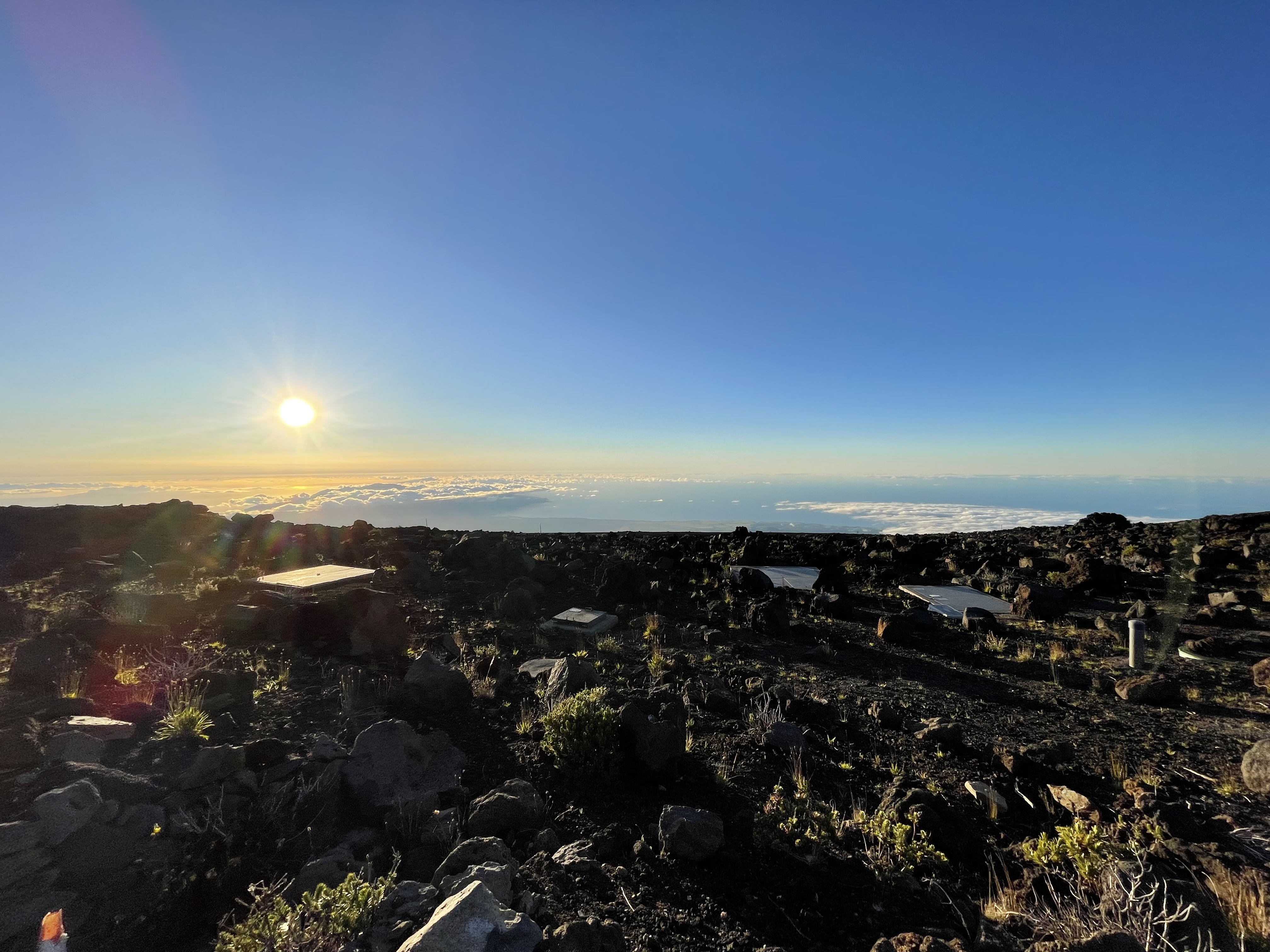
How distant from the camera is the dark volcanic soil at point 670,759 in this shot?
3406 millimetres

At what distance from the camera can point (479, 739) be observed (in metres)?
5.69

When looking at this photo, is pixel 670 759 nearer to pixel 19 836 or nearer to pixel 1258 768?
pixel 19 836

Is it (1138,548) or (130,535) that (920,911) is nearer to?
(1138,548)

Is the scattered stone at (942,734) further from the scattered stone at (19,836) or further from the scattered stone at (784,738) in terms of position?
the scattered stone at (19,836)

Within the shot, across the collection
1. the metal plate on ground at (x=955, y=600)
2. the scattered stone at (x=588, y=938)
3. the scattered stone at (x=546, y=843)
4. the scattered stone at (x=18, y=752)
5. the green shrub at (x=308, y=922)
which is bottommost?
the scattered stone at (x=546, y=843)

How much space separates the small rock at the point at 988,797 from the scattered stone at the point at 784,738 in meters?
1.49

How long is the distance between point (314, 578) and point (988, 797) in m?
11.2

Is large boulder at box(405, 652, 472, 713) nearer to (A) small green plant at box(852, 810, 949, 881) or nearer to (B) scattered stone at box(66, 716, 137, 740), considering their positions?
(B) scattered stone at box(66, 716, 137, 740)

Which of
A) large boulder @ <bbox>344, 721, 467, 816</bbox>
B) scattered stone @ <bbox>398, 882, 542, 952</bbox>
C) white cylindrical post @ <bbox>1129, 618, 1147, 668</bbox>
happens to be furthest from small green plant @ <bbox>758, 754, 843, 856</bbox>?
white cylindrical post @ <bbox>1129, 618, 1147, 668</bbox>

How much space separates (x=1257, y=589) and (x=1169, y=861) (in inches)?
592

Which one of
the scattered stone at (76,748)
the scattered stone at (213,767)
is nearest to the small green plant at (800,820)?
the scattered stone at (213,767)

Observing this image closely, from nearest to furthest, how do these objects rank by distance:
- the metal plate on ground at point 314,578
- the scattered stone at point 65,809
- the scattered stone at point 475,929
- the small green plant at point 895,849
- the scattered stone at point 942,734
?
the scattered stone at point 475,929 < the scattered stone at point 65,809 < the small green plant at point 895,849 < the scattered stone at point 942,734 < the metal plate on ground at point 314,578

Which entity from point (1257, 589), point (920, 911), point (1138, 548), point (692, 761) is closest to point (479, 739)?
point (692, 761)

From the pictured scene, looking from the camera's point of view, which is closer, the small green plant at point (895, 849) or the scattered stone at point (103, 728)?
the small green plant at point (895, 849)
